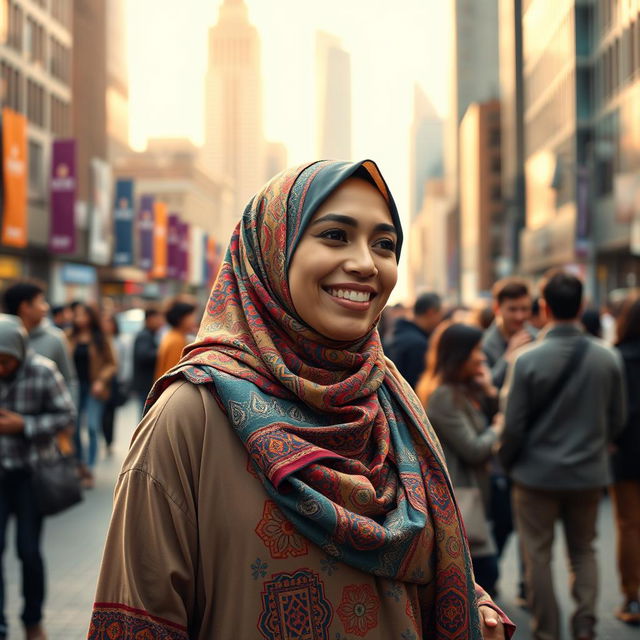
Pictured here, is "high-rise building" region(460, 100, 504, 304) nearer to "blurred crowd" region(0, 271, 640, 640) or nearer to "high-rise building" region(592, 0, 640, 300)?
"high-rise building" region(592, 0, 640, 300)

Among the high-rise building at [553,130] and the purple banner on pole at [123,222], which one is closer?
the high-rise building at [553,130]

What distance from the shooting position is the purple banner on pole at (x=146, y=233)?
4756cm

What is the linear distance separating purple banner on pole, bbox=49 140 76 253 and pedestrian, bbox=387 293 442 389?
1127 inches

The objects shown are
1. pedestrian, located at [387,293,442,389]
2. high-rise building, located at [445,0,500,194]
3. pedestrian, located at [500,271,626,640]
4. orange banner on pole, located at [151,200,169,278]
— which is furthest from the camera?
high-rise building, located at [445,0,500,194]

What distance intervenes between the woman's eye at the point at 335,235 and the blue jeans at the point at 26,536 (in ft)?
11.9

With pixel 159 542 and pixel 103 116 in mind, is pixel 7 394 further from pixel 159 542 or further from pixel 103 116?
pixel 103 116

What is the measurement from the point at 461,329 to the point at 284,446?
3.23 m

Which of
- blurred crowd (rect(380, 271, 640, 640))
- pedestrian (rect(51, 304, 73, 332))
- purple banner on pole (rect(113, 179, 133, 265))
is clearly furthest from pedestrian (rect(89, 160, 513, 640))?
purple banner on pole (rect(113, 179, 133, 265))

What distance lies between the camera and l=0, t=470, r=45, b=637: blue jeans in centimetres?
504

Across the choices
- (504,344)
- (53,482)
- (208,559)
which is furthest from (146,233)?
(208,559)

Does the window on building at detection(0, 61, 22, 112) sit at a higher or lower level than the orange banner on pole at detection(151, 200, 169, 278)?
higher

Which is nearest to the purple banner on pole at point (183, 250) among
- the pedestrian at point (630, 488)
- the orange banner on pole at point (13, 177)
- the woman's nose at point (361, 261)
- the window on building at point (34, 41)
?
the window on building at point (34, 41)

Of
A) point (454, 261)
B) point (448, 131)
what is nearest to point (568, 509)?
point (454, 261)

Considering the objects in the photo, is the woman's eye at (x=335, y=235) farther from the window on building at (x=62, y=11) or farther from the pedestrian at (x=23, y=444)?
the window on building at (x=62, y=11)
